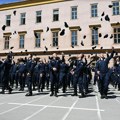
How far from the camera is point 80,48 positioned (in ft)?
108

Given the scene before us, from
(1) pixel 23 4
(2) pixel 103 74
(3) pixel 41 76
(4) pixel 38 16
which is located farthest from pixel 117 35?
(2) pixel 103 74

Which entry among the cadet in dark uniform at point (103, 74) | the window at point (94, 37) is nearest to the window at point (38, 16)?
the window at point (94, 37)

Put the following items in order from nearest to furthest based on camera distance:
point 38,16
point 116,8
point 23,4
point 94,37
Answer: point 116,8, point 94,37, point 38,16, point 23,4

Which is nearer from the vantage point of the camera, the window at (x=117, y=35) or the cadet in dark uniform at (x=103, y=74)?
the cadet in dark uniform at (x=103, y=74)

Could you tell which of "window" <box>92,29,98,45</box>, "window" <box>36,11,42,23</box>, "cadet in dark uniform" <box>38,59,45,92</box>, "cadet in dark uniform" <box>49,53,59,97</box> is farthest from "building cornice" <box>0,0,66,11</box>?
"cadet in dark uniform" <box>49,53,59,97</box>

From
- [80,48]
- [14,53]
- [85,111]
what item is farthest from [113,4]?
[85,111]

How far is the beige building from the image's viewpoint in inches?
1259

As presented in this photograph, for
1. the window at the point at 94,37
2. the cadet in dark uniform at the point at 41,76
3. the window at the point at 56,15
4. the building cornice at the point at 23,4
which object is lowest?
the cadet in dark uniform at the point at 41,76

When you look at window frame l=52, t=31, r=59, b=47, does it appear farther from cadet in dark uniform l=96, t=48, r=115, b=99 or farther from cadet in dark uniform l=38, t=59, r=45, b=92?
cadet in dark uniform l=96, t=48, r=115, b=99

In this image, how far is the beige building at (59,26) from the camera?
1259 inches

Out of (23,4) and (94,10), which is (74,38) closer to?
(94,10)

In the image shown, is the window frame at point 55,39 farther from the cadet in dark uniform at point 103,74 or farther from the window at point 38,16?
the cadet in dark uniform at point 103,74

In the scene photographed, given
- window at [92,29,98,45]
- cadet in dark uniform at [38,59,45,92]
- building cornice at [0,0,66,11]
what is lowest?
cadet in dark uniform at [38,59,45,92]

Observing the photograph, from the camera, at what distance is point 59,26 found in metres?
34.6
